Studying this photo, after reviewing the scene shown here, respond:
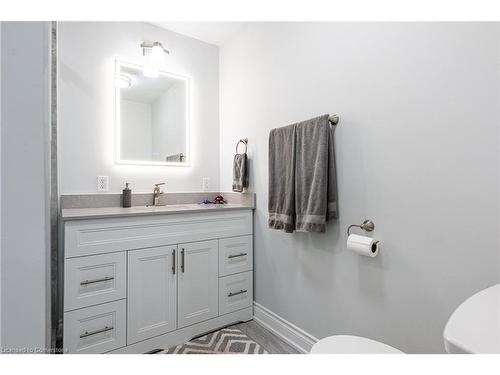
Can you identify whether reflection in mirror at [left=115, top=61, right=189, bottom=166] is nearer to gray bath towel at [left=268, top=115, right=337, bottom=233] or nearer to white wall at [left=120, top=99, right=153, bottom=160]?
white wall at [left=120, top=99, right=153, bottom=160]

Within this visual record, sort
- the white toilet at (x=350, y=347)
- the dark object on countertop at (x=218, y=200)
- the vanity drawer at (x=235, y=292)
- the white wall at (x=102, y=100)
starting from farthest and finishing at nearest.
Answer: the dark object on countertop at (x=218, y=200) < the vanity drawer at (x=235, y=292) < the white wall at (x=102, y=100) < the white toilet at (x=350, y=347)

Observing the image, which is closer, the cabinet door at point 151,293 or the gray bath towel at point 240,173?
the cabinet door at point 151,293

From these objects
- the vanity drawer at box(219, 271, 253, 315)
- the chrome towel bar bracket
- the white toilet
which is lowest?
the vanity drawer at box(219, 271, 253, 315)

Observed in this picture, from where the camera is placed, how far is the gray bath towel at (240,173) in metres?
2.00

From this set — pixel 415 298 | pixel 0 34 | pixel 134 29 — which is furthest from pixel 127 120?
pixel 415 298

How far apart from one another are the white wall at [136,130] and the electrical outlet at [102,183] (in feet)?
0.71

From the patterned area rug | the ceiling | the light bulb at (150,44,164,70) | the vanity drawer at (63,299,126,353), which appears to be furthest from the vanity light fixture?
the patterned area rug

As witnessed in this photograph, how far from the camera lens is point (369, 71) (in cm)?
123

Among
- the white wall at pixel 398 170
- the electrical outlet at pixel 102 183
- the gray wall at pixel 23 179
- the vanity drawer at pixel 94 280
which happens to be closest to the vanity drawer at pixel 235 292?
the white wall at pixel 398 170

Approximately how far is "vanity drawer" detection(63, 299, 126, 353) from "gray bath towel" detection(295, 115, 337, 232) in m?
1.20

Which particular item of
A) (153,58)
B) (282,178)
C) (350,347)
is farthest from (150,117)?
(350,347)

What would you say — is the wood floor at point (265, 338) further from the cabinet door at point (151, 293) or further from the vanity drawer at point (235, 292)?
the cabinet door at point (151, 293)

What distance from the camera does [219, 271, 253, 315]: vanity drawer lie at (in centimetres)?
184

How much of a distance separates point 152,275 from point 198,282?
13.1 inches
